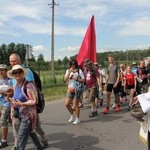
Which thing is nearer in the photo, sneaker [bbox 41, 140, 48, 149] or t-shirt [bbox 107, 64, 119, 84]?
sneaker [bbox 41, 140, 48, 149]

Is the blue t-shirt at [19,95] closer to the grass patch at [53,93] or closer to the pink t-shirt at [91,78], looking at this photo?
the pink t-shirt at [91,78]

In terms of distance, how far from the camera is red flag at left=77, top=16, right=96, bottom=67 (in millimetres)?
12984

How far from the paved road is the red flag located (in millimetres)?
2577

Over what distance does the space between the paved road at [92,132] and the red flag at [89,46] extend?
258 cm

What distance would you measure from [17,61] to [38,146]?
1.49 meters

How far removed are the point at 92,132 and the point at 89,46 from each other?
5456 millimetres

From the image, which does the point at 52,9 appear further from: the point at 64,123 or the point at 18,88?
the point at 18,88

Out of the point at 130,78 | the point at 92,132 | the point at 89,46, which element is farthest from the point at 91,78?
the point at 89,46

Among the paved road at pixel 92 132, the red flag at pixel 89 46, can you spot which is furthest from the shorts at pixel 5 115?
the red flag at pixel 89 46

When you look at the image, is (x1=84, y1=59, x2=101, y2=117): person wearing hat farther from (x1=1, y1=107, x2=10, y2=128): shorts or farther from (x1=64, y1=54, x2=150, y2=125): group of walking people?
(x1=1, y1=107, x2=10, y2=128): shorts

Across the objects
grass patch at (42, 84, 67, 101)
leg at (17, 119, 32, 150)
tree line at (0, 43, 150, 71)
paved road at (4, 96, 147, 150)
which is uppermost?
tree line at (0, 43, 150, 71)

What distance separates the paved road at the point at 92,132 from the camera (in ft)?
23.1

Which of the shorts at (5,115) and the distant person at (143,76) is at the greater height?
the distant person at (143,76)

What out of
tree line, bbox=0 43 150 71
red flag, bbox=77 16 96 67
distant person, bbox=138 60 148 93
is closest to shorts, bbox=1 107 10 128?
red flag, bbox=77 16 96 67
